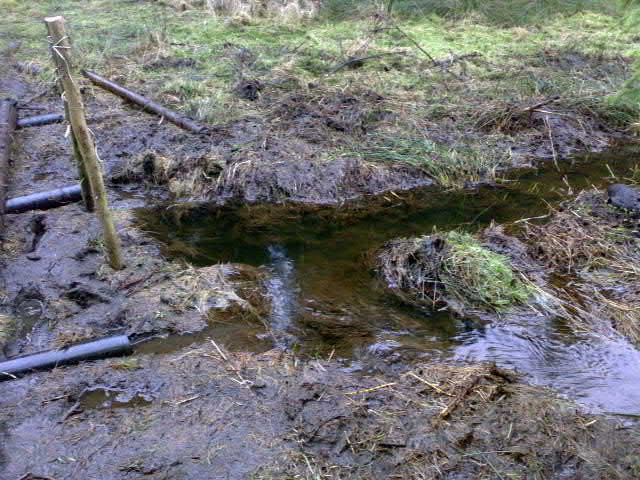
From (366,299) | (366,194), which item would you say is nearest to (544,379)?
(366,299)

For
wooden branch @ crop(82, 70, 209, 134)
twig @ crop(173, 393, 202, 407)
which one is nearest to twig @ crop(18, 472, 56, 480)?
twig @ crop(173, 393, 202, 407)

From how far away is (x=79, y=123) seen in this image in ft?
15.9

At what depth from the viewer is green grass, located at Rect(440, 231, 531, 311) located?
5.28 m

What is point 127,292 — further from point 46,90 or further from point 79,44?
point 79,44

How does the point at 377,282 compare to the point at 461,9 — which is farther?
the point at 461,9

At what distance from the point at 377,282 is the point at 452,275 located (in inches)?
26.8

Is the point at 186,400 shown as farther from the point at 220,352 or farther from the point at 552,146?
the point at 552,146

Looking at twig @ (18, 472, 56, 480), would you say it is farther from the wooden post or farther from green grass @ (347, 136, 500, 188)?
green grass @ (347, 136, 500, 188)

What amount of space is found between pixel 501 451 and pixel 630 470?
696 mm

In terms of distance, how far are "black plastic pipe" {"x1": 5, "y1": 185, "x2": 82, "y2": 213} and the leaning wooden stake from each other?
0.11 metres

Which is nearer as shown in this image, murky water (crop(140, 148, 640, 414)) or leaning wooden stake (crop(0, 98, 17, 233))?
murky water (crop(140, 148, 640, 414))

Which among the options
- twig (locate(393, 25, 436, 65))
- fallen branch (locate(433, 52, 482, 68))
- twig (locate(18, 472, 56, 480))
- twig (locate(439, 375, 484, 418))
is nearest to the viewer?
twig (locate(18, 472, 56, 480))

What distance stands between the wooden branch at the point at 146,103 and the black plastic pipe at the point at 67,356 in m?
4.62

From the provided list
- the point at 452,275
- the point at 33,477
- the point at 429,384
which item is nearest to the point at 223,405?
the point at 33,477
